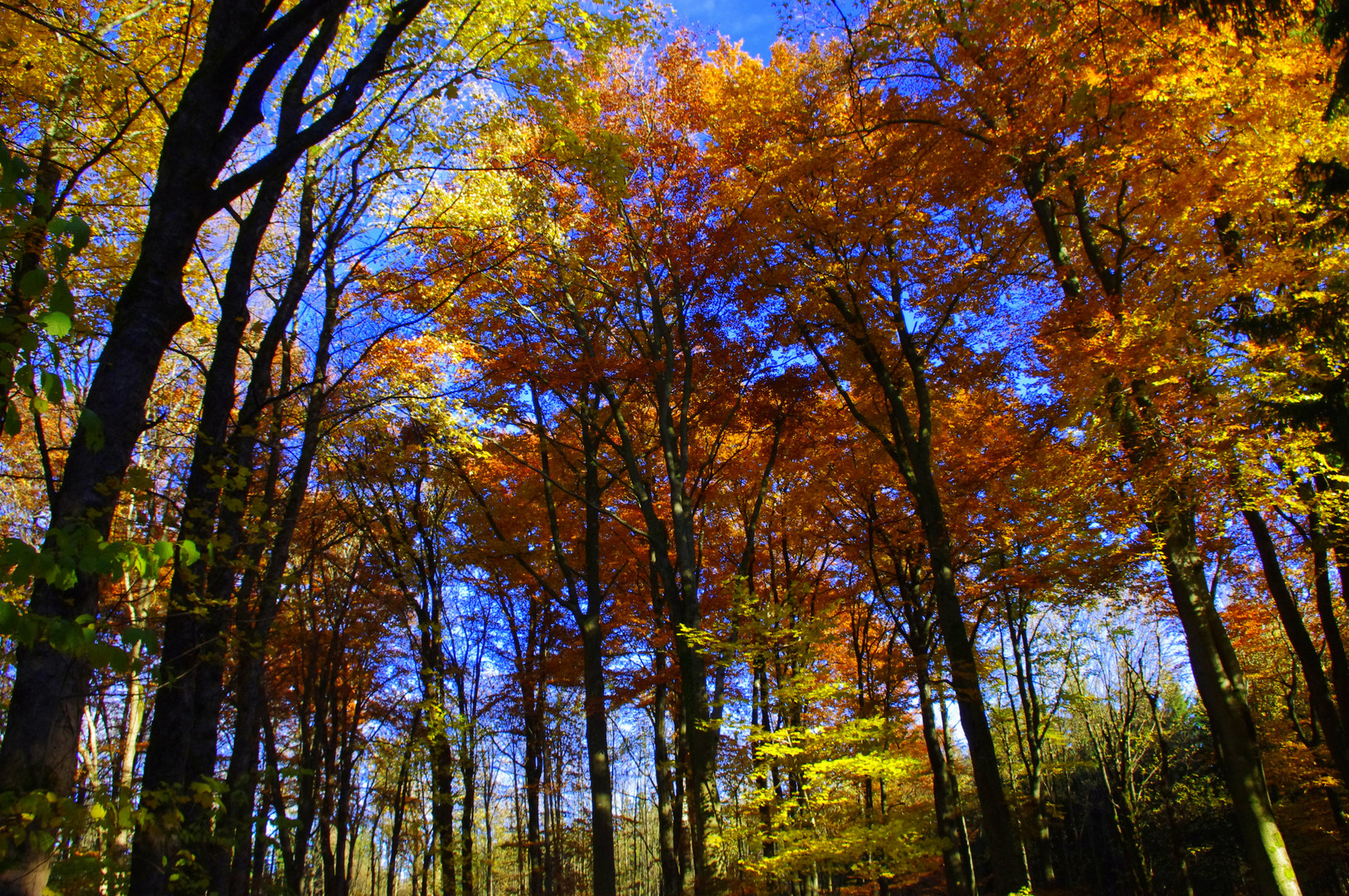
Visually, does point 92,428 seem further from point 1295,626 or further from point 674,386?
point 1295,626

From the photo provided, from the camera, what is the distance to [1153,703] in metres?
16.6

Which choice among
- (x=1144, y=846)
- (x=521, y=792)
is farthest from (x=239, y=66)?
(x=1144, y=846)

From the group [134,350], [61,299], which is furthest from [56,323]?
[134,350]

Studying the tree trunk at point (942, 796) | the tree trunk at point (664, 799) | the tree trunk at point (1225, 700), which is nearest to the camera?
the tree trunk at point (1225, 700)

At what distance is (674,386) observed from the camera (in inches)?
453

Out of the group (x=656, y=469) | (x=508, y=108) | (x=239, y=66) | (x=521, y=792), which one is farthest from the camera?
(x=521, y=792)

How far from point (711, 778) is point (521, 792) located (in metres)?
18.6

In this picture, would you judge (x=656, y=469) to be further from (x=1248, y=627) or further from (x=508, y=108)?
(x=1248, y=627)

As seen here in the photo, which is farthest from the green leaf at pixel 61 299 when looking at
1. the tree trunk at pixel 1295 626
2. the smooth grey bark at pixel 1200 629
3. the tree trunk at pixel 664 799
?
the tree trunk at pixel 1295 626

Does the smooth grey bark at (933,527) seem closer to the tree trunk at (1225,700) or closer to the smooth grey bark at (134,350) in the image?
the tree trunk at (1225,700)

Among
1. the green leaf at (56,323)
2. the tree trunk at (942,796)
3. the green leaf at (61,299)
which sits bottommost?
the tree trunk at (942,796)

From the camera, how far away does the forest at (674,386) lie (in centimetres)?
354

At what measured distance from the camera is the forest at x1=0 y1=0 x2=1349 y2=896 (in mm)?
3539

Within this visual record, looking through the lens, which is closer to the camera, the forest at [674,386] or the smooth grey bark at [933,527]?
the forest at [674,386]
